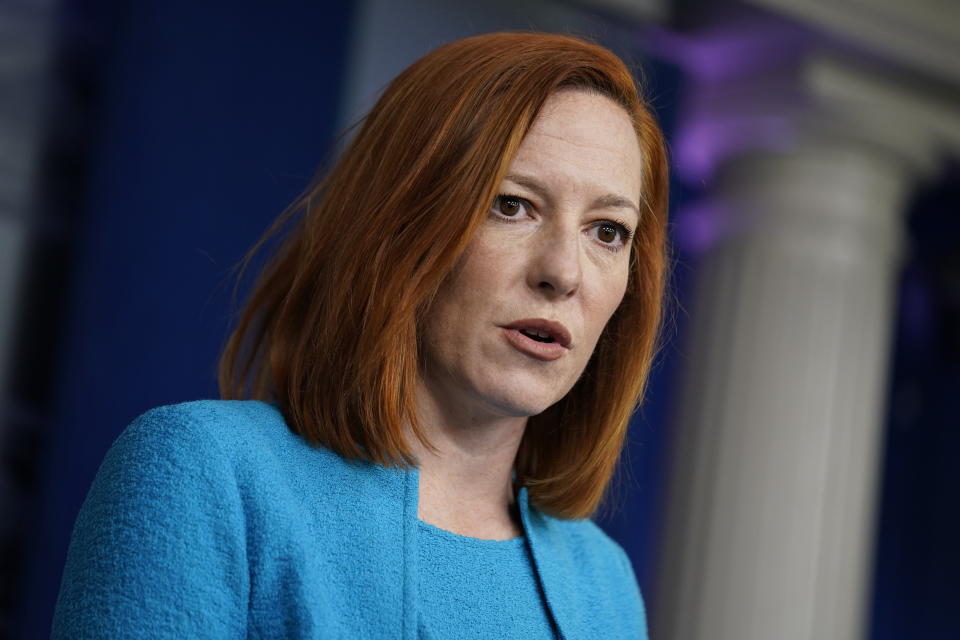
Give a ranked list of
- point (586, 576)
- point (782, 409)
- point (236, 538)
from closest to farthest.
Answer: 1. point (236, 538)
2. point (586, 576)
3. point (782, 409)

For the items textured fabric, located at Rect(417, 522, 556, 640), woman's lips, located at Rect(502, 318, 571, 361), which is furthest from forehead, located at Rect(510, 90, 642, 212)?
textured fabric, located at Rect(417, 522, 556, 640)

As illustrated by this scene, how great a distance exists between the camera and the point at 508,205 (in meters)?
1.04

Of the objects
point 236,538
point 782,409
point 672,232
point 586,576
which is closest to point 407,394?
point 236,538

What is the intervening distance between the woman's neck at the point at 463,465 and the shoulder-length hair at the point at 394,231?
1.2 inches

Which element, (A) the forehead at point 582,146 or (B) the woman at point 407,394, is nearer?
(B) the woman at point 407,394

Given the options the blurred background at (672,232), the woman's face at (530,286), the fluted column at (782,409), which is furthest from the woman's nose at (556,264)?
the fluted column at (782,409)

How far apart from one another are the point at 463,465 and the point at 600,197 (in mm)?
284

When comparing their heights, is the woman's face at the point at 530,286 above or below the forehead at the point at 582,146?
below

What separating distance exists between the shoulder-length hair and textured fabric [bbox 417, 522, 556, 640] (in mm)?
91

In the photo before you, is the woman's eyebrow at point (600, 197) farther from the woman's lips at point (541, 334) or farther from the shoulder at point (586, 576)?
the shoulder at point (586, 576)

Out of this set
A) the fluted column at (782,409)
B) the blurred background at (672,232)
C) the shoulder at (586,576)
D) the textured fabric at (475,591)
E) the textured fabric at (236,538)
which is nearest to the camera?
the textured fabric at (236,538)

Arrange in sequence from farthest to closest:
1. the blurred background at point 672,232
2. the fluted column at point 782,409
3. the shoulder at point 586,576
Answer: the fluted column at point 782,409
the blurred background at point 672,232
the shoulder at point 586,576

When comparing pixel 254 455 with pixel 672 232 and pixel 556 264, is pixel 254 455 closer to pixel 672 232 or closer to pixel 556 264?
pixel 556 264

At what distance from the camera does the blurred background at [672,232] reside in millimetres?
2348
